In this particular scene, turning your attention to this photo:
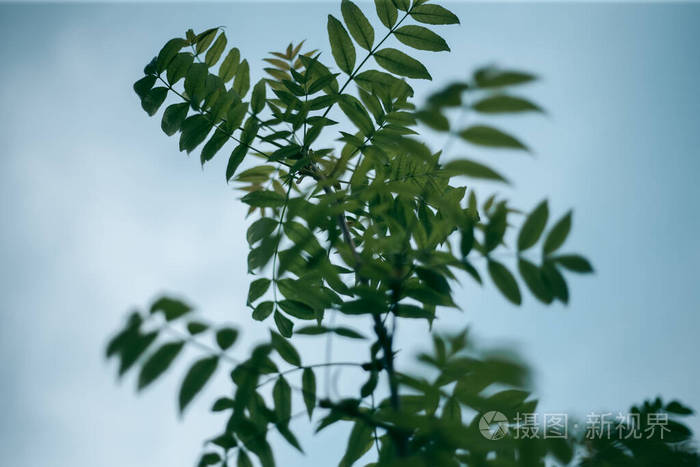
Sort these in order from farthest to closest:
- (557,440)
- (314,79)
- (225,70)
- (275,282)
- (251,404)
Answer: (225,70) < (314,79) < (275,282) < (251,404) < (557,440)

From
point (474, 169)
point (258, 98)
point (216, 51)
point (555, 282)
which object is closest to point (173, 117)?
point (258, 98)

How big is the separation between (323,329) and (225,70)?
4.71 feet

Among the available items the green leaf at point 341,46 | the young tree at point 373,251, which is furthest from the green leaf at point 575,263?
the green leaf at point 341,46

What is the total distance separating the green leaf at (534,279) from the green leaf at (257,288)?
0.98 metres

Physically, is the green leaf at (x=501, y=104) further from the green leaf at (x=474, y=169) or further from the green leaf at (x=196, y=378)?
the green leaf at (x=196, y=378)

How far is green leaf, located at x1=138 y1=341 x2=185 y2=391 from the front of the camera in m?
1.04

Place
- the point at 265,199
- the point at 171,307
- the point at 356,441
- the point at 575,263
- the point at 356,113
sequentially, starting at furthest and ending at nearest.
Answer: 1. the point at 265,199
2. the point at 356,113
3. the point at 356,441
4. the point at 575,263
5. the point at 171,307

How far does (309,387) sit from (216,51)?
165 centimetres

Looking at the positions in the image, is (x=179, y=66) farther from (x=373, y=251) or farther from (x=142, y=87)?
(x=373, y=251)

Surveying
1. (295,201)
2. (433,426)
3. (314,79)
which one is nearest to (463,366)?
(433,426)

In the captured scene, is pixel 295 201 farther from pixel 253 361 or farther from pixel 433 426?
pixel 433 426

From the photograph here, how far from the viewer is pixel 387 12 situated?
82.6 inches

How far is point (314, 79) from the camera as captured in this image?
2018mm

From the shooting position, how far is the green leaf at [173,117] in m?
1.91
